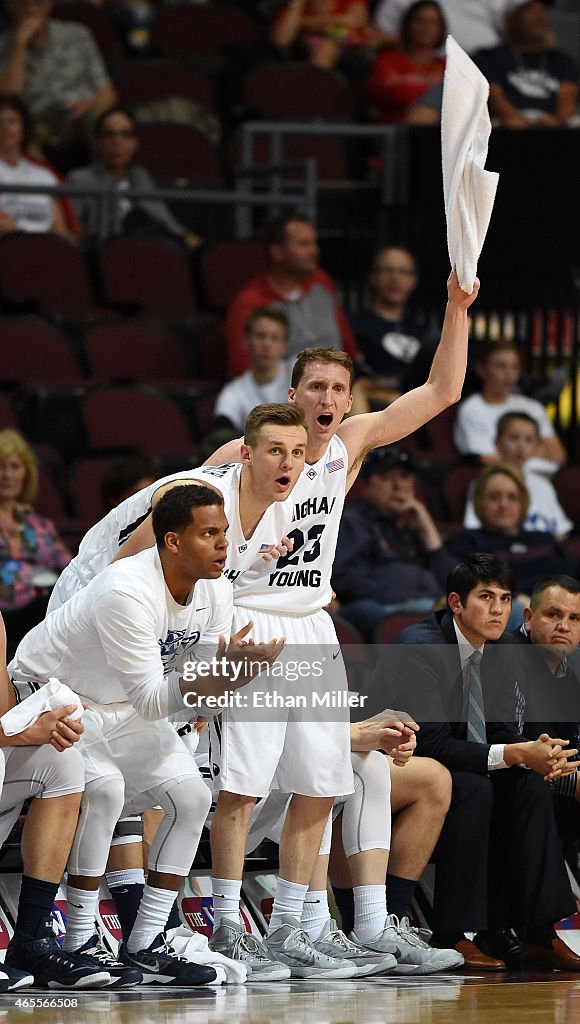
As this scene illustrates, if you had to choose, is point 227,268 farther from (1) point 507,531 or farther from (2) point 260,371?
(1) point 507,531

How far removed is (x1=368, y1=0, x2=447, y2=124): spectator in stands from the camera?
11.4 meters

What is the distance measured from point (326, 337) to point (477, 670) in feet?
12.2

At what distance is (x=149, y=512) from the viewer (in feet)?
17.4

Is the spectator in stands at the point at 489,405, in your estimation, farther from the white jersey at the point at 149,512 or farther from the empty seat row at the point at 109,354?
the white jersey at the point at 149,512

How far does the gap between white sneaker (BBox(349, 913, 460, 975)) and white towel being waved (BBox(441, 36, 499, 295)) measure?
2.05 m

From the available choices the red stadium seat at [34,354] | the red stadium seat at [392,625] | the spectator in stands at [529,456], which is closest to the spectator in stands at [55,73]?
the red stadium seat at [34,354]

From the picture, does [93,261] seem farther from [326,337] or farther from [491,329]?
[491,329]

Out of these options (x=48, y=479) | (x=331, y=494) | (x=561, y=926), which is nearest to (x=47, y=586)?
(x=48, y=479)

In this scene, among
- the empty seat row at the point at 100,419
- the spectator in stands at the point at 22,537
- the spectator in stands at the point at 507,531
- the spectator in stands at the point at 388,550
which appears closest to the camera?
the spectator in stands at the point at 22,537

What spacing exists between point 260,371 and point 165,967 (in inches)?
170

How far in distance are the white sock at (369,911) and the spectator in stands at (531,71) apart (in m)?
7.26

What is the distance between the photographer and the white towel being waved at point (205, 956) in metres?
4.90

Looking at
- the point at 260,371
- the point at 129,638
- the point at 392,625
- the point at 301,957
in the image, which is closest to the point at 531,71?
the point at 260,371

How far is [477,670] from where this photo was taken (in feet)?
19.1
